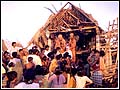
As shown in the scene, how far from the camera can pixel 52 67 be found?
15.5 feet

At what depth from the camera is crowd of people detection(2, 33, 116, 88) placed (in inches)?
186

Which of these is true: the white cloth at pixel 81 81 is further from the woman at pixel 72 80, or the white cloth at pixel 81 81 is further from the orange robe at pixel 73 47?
the orange robe at pixel 73 47

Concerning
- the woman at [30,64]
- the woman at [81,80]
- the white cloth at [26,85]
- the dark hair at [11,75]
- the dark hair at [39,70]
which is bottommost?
the white cloth at [26,85]

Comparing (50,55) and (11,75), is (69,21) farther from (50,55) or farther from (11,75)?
(11,75)

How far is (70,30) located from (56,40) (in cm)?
17

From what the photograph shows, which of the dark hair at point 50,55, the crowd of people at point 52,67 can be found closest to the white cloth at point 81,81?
the crowd of people at point 52,67

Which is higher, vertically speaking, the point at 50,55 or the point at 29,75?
the point at 50,55

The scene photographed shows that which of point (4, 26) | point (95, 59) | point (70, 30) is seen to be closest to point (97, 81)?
point (95, 59)

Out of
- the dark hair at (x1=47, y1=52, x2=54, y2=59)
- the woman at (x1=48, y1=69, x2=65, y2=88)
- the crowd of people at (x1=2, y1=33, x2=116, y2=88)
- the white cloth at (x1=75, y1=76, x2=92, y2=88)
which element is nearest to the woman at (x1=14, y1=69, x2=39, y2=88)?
the crowd of people at (x1=2, y1=33, x2=116, y2=88)

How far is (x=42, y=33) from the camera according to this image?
187 inches

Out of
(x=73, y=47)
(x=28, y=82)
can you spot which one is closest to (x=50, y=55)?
(x=73, y=47)

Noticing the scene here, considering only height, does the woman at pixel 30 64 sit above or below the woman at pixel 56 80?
above

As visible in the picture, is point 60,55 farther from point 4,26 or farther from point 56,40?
point 4,26

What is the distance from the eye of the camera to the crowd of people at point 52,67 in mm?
4719
